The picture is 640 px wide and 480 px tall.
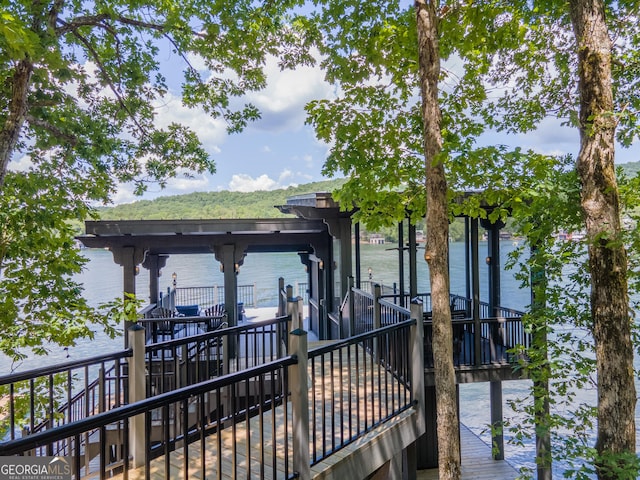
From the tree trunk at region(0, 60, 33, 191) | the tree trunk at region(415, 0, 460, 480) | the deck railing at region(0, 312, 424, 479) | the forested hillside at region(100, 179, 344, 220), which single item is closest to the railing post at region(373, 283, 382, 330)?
the deck railing at region(0, 312, 424, 479)

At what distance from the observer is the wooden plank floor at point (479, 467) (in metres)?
7.11

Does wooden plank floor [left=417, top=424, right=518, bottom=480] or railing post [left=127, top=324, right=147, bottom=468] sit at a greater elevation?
railing post [left=127, top=324, right=147, bottom=468]

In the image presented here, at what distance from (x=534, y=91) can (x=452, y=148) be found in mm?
3702

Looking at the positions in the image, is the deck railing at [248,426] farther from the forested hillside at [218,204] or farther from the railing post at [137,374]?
the forested hillside at [218,204]

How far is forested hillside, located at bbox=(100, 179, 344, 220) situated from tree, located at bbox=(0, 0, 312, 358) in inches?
264

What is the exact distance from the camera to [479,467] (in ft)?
24.5

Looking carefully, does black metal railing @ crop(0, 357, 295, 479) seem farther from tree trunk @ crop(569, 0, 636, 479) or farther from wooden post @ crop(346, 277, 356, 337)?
tree trunk @ crop(569, 0, 636, 479)

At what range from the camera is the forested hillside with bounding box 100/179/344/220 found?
1470 cm

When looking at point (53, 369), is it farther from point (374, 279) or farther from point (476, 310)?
point (374, 279)

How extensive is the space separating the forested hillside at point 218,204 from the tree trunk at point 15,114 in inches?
373

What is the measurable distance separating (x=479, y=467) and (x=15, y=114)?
359 inches

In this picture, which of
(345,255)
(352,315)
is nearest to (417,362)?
(352,315)

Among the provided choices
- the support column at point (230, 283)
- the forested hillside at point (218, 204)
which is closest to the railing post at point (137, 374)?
the support column at point (230, 283)

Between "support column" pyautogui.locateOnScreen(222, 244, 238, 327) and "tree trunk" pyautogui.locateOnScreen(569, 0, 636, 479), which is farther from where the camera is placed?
"support column" pyautogui.locateOnScreen(222, 244, 238, 327)
